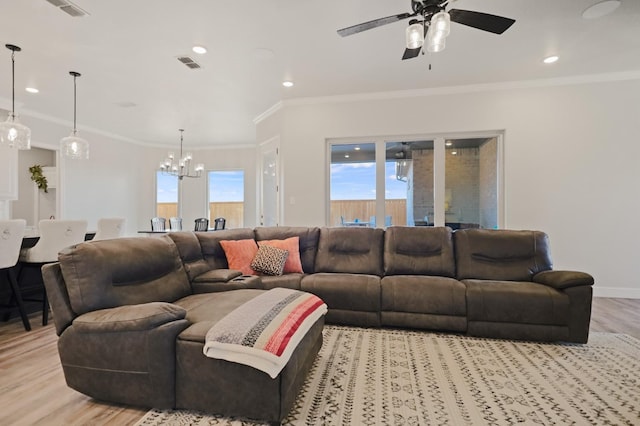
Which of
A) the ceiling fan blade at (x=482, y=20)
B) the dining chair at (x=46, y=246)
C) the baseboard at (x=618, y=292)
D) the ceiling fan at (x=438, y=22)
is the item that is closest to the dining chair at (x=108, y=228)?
the dining chair at (x=46, y=246)

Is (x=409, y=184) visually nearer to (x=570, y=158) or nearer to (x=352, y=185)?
(x=352, y=185)

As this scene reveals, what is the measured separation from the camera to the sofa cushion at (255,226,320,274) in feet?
11.9

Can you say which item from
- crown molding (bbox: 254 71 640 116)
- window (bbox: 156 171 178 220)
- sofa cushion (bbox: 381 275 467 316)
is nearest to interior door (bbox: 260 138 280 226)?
crown molding (bbox: 254 71 640 116)

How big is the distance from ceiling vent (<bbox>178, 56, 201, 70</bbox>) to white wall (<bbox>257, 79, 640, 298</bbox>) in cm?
284

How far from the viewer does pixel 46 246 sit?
3.29 meters

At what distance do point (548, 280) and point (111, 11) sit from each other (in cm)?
448

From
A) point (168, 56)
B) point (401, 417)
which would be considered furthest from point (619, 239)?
point (168, 56)

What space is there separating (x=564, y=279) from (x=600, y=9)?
2341 mm

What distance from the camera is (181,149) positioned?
26.5 feet

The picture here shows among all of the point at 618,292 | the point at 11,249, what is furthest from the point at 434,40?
the point at 618,292

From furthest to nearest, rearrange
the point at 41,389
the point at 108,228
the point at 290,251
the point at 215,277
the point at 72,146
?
the point at 72,146
the point at 108,228
the point at 290,251
the point at 215,277
the point at 41,389

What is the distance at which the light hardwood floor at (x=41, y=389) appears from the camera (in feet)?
5.50

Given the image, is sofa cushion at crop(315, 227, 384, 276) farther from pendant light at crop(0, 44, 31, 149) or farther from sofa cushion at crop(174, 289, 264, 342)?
pendant light at crop(0, 44, 31, 149)

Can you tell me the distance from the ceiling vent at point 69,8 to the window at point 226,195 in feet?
18.6
